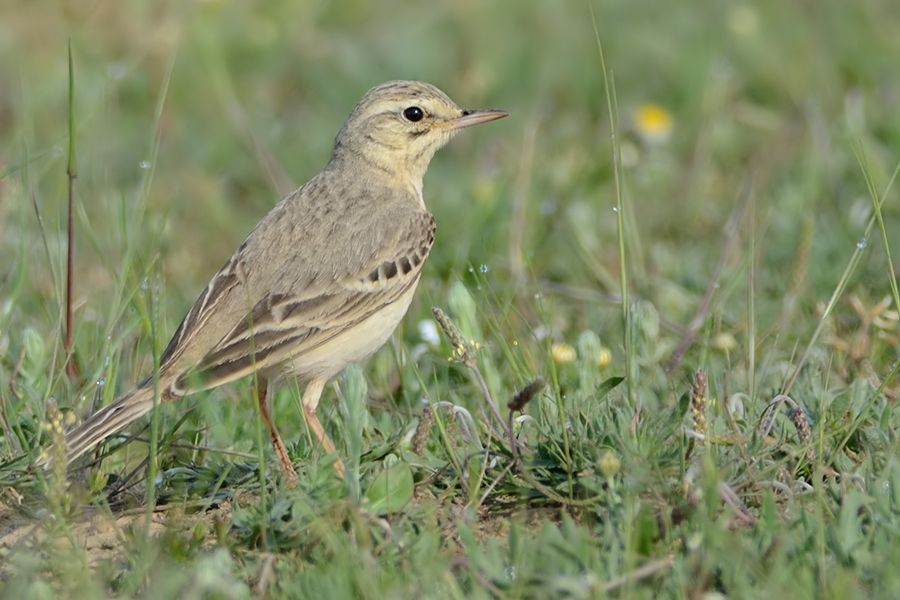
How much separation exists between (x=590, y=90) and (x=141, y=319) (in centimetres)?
526

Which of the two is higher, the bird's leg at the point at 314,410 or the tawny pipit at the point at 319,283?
the tawny pipit at the point at 319,283

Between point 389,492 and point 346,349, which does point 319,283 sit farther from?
point 389,492

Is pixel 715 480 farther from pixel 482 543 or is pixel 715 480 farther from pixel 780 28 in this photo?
pixel 780 28

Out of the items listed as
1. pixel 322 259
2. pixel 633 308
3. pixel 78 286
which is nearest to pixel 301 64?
pixel 78 286

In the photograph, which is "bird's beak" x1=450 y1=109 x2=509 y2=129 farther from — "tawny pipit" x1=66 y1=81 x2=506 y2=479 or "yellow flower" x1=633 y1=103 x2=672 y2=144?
"yellow flower" x1=633 y1=103 x2=672 y2=144

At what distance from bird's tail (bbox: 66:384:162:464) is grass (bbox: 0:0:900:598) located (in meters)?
0.10

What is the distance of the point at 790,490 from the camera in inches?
174

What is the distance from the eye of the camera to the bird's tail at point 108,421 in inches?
184

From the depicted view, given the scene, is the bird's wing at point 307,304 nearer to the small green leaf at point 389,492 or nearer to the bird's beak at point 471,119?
the bird's beak at point 471,119

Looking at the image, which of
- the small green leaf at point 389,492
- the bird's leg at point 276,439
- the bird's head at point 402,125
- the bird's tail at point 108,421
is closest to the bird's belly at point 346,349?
the bird's leg at point 276,439

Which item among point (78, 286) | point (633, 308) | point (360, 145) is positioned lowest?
point (78, 286)

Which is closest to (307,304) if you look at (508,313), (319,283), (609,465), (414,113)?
(319,283)

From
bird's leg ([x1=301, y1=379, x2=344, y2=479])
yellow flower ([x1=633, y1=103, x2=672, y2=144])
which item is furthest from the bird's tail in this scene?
yellow flower ([x1=633, y1=103, x2=672, y2=144])

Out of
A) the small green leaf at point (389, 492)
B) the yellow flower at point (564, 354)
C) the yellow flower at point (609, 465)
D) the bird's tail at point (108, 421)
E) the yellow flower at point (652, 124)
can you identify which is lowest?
the yellow flower at point (564, 354)
